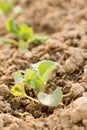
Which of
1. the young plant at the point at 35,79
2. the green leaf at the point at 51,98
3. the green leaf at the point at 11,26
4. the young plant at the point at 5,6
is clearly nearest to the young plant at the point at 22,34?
the green leaf at the point at 11,26

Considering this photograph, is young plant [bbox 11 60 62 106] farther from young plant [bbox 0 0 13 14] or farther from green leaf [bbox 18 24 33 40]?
young plant [bbox 0 0 13 14]

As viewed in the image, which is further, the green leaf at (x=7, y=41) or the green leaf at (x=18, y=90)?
the green leaf at (x=7, y=41)

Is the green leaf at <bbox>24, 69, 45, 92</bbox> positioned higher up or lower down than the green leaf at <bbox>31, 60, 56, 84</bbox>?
lower down

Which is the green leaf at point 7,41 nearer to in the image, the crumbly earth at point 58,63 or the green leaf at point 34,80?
the crumbly earth at point 58,63

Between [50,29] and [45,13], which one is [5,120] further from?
[45,13]

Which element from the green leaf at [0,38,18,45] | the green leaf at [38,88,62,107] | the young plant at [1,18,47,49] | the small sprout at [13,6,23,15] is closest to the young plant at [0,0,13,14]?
the small sprout at [13,6,23,15]

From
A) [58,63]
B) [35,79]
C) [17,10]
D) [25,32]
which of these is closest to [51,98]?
[35,79]
